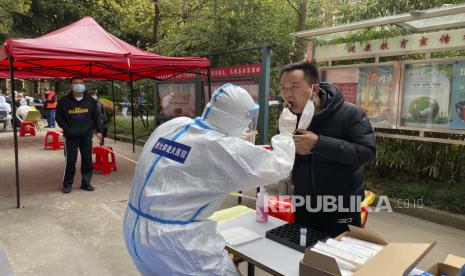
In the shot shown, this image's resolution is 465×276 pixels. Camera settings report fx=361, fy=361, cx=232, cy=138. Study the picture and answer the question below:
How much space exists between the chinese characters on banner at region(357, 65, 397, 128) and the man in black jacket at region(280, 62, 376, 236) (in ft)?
10.2

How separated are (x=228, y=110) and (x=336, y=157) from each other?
65cm

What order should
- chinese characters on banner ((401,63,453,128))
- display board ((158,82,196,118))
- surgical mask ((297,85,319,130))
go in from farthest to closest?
display board ((158,82,196,118)) → chinese characters on banner ((401,63,453,128)) → surgical mask ((297,85,319,130))

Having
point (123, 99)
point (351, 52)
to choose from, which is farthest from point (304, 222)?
point (123, 99)

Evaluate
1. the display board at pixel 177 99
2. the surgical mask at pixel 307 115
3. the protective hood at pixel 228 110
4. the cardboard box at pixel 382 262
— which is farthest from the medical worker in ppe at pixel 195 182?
the display board at pixel 177 99

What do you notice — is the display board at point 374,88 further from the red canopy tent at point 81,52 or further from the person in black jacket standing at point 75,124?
the person in black jacket standing at point 75,124

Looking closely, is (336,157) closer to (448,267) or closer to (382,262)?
(382,262)

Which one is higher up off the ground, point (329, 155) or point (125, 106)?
point (125, 106)

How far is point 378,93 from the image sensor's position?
4977 millimetres

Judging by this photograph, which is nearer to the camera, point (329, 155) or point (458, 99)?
point (329, 155)

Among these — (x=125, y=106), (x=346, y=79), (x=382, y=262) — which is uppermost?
(x=346, y=79)

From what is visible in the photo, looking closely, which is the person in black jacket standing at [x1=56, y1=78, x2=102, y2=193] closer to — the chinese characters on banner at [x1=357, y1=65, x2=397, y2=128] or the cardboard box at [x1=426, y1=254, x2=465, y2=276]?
the chinese characters on banner at [x1=357, y1=65, x2=397, y2=128]

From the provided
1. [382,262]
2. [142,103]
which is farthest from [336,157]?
[142,103]

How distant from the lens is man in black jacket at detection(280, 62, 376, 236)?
1.94 m

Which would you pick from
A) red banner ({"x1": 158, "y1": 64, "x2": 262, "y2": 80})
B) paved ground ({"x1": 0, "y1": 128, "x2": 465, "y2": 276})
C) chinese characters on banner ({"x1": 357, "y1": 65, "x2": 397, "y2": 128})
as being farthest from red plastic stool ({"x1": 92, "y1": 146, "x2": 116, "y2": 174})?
chinese characters on banner ({"x1": 357, "y1": 65, "x2": 397, "y2": 128})
